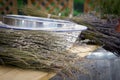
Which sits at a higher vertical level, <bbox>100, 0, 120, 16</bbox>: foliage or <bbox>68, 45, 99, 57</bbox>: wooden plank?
<bbox>100, 0, 120, 16</bbox>: foliage

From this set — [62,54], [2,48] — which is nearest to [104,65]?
[62,54]

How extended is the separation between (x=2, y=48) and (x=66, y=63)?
0.22m

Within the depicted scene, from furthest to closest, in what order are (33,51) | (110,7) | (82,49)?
1. (110,7)
2. (82,49)
3. (33,51)

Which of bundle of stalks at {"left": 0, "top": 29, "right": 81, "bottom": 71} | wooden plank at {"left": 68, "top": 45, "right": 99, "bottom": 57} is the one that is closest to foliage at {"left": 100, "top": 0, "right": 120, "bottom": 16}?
wooden plank at {"left": 68, "top": 45, "right": 99, "bottom": 57}

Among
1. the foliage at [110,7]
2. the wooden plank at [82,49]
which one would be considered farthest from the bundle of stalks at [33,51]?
the foliage at [110,7]

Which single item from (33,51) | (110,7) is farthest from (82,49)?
(110,7)

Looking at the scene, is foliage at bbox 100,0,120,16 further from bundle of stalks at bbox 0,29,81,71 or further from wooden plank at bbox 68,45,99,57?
bundle of stalks at bbox 0,29,81,71

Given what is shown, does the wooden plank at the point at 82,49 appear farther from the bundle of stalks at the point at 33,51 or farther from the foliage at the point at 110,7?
the foliage at the point at 110,7

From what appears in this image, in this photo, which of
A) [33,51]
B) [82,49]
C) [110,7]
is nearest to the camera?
[33,51]

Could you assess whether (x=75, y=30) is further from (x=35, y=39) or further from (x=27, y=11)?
(x=27, y=11)

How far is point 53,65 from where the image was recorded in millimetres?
958

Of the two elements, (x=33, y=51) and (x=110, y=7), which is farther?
(x=110, y=7)

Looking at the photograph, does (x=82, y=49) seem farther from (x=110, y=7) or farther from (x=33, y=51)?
(x=110, y=7)

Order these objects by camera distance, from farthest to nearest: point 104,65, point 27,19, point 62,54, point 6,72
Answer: point 104,65, point 27,19, point 62,54, point 6,72
